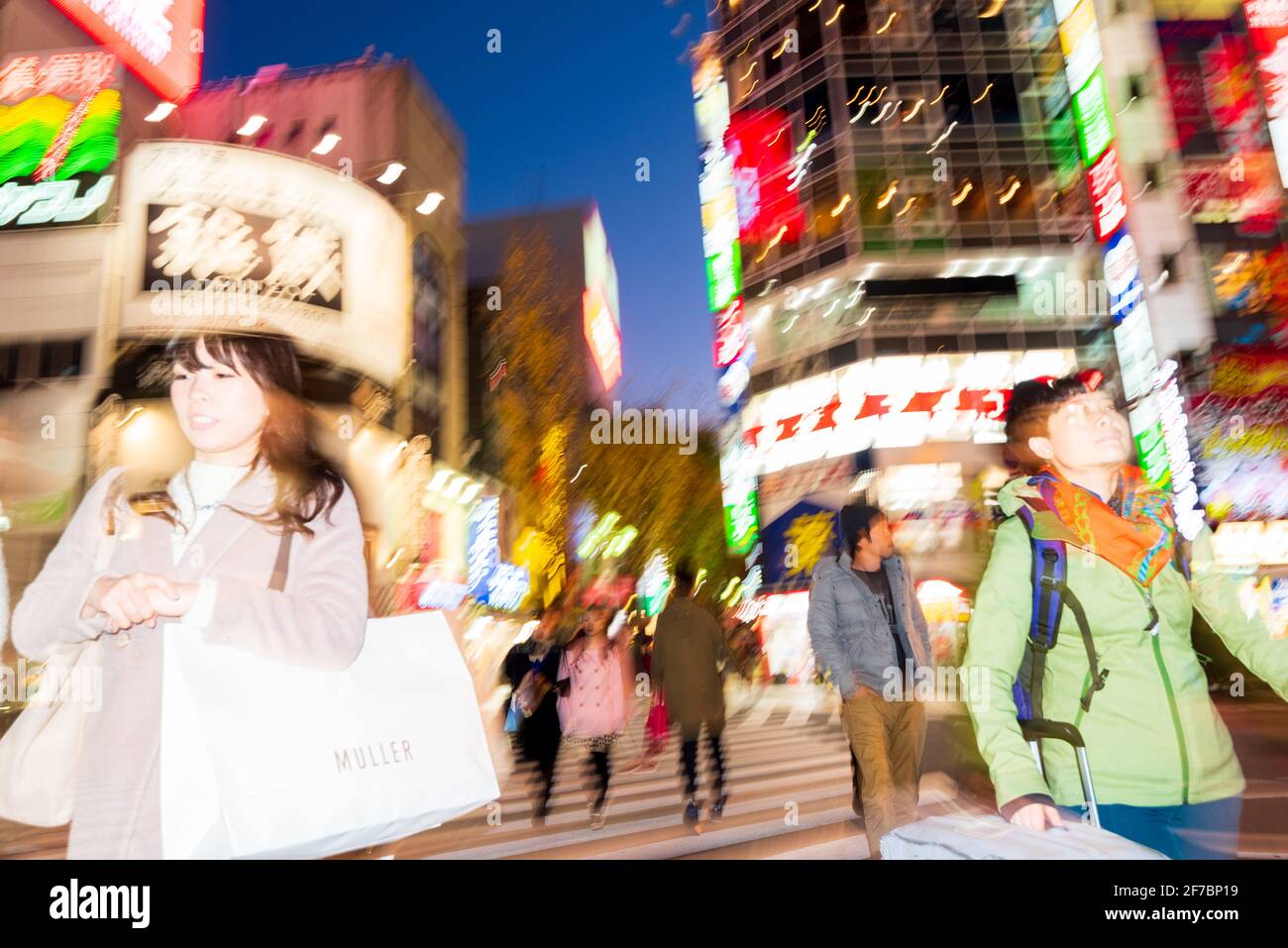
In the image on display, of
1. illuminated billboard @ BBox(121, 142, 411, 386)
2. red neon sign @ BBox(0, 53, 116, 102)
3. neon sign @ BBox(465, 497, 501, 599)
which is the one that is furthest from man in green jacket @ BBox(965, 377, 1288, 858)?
red neon sign @ BBox(0, 53, 116, 102)

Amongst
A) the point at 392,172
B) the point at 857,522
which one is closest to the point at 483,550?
the point at 392,172

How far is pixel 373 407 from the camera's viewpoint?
8.58 m

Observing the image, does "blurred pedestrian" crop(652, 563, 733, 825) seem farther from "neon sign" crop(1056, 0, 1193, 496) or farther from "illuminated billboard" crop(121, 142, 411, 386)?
"neon sign" crop(1056, 0, 1193, 496)

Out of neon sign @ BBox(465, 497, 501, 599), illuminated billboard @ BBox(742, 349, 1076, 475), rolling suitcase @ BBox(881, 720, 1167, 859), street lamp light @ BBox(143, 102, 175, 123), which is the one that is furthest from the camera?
illuminated billboard @ BBox(742, 349, 1076, 475)

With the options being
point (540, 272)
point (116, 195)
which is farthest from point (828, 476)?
point (116, 195)

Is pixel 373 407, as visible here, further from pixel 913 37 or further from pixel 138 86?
pixel 913 37

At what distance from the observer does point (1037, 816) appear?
5.58ft

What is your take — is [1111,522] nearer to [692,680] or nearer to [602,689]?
[692,680]

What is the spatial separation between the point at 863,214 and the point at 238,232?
13.3 meters

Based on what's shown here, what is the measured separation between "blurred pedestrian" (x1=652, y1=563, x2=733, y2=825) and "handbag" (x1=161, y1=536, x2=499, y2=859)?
2343 millimetres

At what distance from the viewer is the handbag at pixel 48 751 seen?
1823 millimetres

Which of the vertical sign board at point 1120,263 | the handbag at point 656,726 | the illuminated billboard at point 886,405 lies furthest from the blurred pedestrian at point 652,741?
the illuminated billboard at point 886,405

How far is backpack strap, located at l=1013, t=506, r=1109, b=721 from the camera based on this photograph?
6.10 ft

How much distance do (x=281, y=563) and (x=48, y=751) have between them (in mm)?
619
